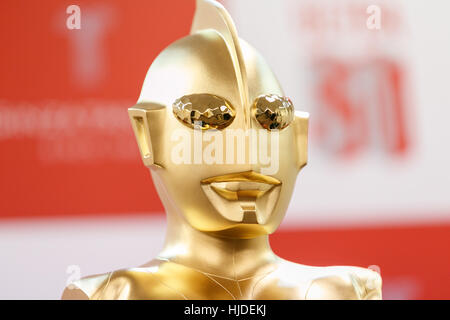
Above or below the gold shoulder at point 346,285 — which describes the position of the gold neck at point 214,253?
above

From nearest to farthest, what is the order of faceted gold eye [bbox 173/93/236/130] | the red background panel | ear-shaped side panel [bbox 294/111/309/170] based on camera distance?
faceted gold eye [bbox 173/93/236/130]
ear-shaped side panel [bbox 294/111/309/170]
the red background panel

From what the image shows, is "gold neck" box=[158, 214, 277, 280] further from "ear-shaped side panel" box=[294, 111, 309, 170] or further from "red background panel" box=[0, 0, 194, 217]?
"red background panel" box=[0, 0, 194, 217]

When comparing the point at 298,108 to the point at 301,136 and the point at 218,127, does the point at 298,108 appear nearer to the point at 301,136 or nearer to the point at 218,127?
the point at 301,136

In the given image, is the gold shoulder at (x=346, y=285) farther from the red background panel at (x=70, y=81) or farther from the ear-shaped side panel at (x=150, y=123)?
the red background panel at (x=70, y=81)

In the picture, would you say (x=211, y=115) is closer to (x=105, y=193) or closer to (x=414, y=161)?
(x=105, y=193)

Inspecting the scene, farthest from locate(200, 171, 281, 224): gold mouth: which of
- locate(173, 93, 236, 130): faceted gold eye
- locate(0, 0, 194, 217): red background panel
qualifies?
locate(0, 0, 194, 217): red background panel

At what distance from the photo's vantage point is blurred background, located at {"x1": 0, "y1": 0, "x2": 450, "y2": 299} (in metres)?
2.49

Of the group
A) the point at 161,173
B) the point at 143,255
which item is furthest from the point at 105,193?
the point at 161,173

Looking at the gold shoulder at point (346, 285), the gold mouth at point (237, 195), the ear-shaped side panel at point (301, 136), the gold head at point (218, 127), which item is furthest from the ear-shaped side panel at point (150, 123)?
the gold shoulder at point (346, 285)

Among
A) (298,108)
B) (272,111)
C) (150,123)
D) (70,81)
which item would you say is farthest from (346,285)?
(70,81)

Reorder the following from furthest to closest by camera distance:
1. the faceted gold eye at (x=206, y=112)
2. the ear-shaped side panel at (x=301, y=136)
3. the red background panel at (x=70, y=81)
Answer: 1. the red background panel at (x=70, y=81)
2. the ear-shaped side panel at (x=301, y=136)
3. the faceted gold eye at (x=206, y=112)

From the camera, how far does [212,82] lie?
1.67 meters

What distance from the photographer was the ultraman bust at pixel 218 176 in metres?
1.63

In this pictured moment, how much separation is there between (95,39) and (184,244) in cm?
106
